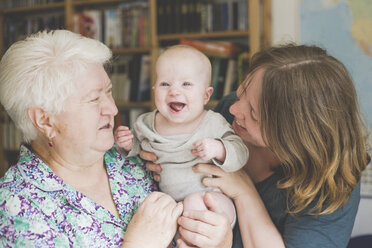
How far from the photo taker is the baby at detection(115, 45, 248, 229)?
56.6 inches

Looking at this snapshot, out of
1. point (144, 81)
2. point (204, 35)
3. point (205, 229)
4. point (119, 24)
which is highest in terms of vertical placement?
point (119, 24)

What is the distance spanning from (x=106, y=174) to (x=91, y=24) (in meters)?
2.52

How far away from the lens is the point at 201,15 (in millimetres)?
3203

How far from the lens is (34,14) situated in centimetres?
426

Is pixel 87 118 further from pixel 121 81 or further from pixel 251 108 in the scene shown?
pixel 121 81

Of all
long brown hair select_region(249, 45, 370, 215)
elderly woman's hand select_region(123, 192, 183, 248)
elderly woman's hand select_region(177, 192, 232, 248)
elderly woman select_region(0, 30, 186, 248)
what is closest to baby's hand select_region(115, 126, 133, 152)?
elderly woman select_region(0, 30, 186, 248)

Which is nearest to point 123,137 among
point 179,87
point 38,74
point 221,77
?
point 179,87

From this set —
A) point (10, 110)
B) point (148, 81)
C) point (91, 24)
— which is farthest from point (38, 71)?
point (91, 24)

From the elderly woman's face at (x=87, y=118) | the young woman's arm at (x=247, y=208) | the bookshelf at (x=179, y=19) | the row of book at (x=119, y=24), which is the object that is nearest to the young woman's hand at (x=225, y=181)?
the young woman's arm at (x=247, y=208)

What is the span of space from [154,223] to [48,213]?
35 centimetres

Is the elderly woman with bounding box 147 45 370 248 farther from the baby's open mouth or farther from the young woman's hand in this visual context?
the baby's open mouth

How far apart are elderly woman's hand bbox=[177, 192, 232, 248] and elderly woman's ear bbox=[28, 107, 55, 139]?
0.56 m

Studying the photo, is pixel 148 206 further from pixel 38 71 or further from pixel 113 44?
pixel 113 44

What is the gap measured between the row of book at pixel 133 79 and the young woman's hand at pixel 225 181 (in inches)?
83.9
